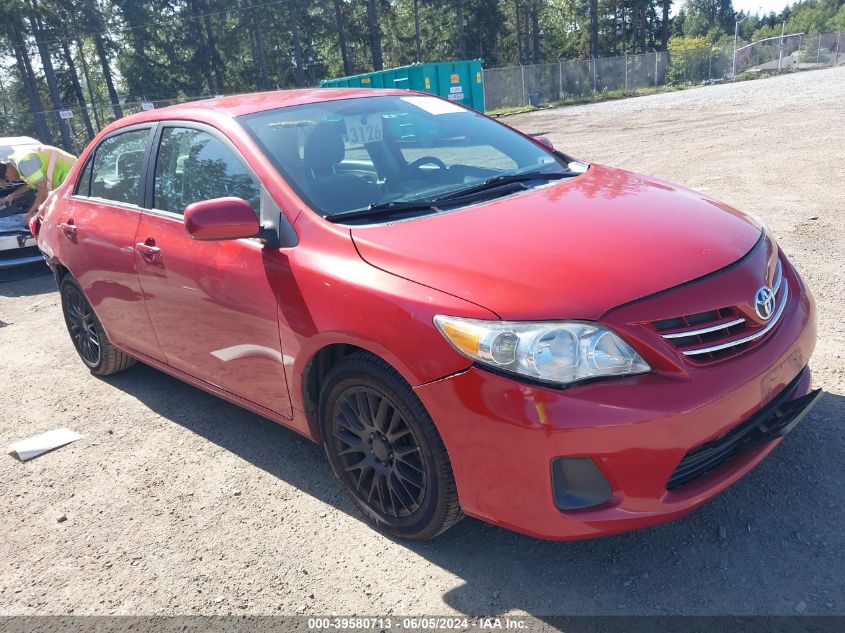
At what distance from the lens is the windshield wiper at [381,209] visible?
2.92 m

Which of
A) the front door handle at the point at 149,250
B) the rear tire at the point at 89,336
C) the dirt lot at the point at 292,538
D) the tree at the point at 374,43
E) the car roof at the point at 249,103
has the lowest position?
the dirt lot at the point at 292,538

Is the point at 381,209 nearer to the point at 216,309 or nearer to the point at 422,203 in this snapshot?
the point at 422,203

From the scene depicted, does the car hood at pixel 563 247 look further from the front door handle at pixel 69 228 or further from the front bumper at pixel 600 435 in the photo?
the front door handle at pixel 69 228

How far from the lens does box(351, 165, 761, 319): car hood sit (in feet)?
7.56

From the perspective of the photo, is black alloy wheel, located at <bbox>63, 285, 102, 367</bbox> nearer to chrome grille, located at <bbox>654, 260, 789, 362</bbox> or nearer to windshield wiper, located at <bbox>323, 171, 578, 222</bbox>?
windshield wiper, located at <bbox>323, 171, 578, 222</bbox>

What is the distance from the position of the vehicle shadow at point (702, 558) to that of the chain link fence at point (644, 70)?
117 feet

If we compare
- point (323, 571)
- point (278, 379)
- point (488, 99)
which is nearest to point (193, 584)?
point (323, 571)

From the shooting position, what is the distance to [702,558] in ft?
8.39

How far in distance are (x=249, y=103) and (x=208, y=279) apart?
1.04 metres

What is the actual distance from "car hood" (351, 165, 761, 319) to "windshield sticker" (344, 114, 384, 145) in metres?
0.87

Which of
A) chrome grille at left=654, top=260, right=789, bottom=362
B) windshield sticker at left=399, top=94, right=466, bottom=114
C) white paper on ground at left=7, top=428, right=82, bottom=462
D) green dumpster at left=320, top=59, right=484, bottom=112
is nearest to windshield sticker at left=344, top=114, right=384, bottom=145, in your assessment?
windshield sticker at left=399, top=94, right=466, bottom=114

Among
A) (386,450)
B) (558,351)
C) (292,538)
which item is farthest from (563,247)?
(292,538)

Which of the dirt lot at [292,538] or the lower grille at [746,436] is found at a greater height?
the lower grille at [746,436]

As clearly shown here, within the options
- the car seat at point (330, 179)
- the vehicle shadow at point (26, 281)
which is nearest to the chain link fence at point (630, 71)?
the vehicle shadow at point (26, 281)
